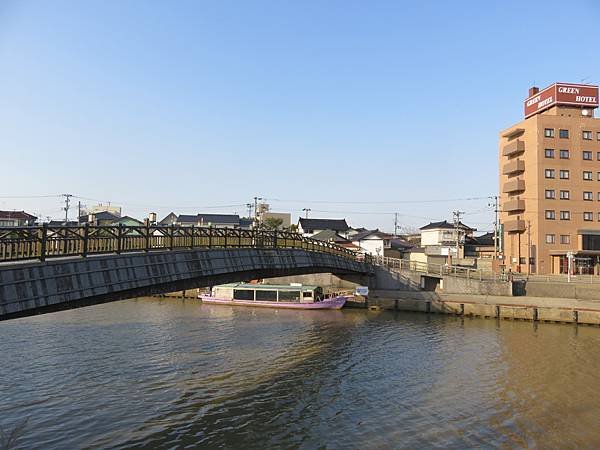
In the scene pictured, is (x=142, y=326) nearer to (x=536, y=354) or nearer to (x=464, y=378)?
(x=464, y=378)

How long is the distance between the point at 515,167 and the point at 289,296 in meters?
37.5

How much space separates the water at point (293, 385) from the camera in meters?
16.0

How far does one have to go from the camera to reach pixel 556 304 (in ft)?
133

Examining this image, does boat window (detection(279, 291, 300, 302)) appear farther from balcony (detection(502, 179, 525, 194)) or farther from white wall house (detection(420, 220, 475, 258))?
balcony (detection(502, 179, 525, 194))

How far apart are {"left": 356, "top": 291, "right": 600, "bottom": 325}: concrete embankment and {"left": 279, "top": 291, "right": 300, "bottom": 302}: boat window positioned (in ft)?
19.6

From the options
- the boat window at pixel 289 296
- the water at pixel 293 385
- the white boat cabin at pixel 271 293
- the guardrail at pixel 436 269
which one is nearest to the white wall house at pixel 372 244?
the guardrail at pixel 436 269

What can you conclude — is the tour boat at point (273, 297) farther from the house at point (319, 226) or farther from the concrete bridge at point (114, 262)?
the house at point (319, 226)

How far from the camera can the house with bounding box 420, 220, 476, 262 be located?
2985 inches

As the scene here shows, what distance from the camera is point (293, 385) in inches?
861

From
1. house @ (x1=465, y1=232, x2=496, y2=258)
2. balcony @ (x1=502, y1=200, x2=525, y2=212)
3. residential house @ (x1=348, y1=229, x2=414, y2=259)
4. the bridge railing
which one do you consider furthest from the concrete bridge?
house @ (x1=465, y1=232, x2=496, y2=258)

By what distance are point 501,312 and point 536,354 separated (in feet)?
44.4

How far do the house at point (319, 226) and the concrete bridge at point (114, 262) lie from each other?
69217 millimetres

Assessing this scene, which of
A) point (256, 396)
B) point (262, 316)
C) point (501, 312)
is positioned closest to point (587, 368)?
point (501, 312)

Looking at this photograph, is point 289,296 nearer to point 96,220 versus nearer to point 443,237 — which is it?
point 96,220
